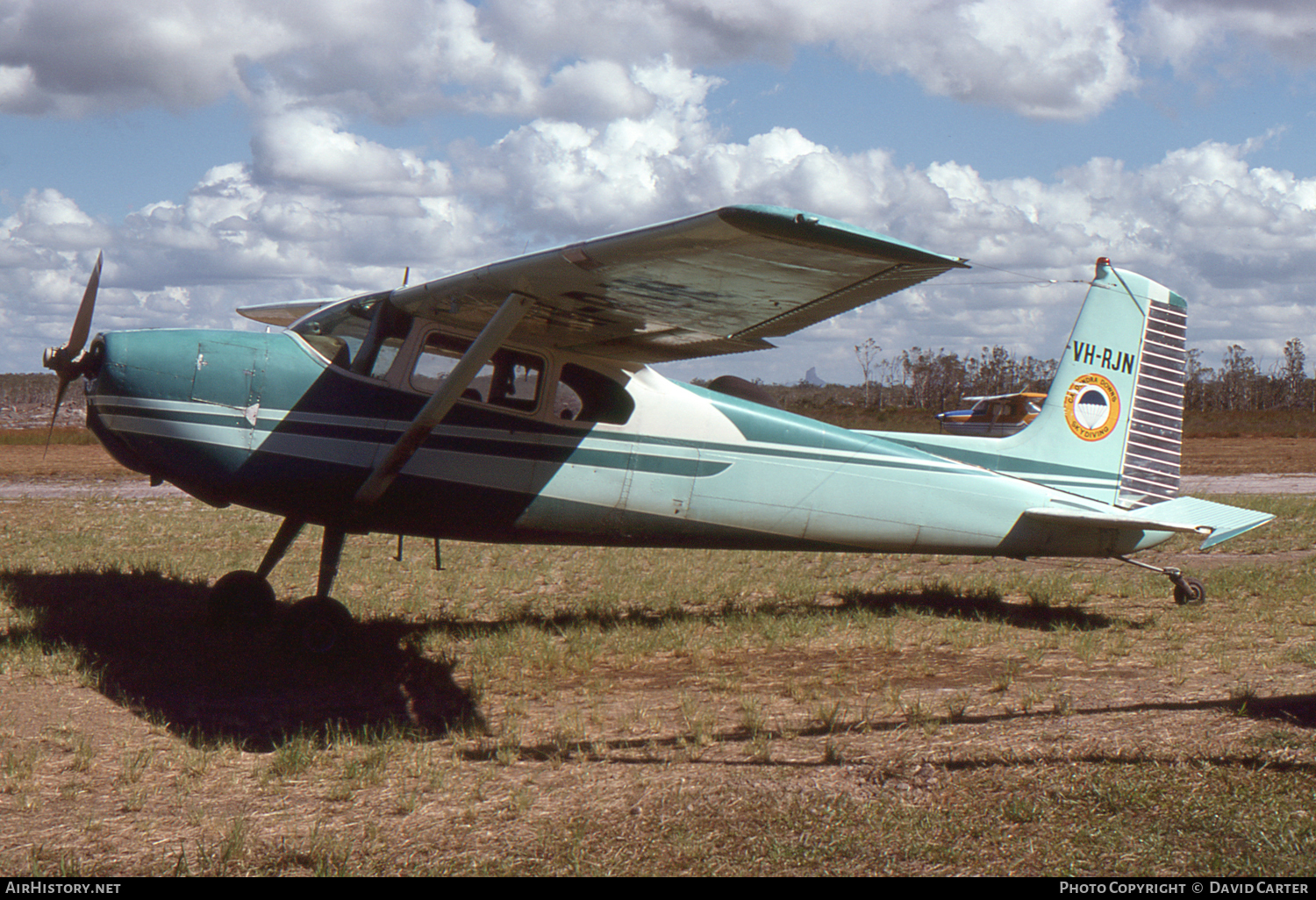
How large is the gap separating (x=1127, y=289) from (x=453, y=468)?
6.30 meters

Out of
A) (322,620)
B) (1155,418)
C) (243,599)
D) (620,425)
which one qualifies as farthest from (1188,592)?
(243,599)

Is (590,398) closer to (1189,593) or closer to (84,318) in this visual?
(84,318)

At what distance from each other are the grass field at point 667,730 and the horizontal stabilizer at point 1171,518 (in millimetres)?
792

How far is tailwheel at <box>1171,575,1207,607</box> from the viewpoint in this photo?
853cm

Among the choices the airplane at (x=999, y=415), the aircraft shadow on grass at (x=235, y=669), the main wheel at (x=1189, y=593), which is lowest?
the aircraft shadow on grass at (x=235, y=669)

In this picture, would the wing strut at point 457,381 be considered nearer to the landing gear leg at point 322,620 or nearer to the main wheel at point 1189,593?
the landing gear leg at point 322,620

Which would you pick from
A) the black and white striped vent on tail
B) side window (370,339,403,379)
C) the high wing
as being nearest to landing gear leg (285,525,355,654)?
side window (370,339,403,379)

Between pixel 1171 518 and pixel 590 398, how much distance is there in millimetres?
5143

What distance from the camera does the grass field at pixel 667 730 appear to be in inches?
144

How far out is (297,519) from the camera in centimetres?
704

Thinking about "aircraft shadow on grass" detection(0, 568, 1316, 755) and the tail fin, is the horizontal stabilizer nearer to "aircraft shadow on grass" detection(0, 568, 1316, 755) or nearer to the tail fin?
the tail fin

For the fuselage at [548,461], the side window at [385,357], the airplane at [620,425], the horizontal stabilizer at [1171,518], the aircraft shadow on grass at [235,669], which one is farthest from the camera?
the horizontal stabilizer at [1171,518]

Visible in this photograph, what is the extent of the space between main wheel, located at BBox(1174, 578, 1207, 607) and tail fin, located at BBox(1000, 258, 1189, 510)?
0.80 meters

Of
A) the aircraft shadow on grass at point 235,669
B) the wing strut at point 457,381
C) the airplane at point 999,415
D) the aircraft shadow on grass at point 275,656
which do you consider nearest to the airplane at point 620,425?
the wing strut at point 457,381
